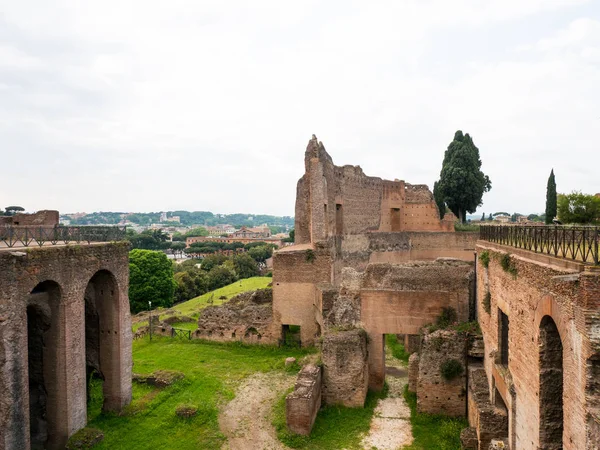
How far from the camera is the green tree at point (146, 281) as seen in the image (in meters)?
36.6

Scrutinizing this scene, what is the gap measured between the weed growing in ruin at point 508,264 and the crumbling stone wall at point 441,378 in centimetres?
401

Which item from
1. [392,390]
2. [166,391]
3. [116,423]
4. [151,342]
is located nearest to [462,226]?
[392,390]

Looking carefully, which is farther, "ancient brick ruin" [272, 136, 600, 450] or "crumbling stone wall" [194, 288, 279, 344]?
"crumbling stone wall" [194, 288, 279, 344]

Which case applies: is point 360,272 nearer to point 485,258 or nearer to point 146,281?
point 485,258

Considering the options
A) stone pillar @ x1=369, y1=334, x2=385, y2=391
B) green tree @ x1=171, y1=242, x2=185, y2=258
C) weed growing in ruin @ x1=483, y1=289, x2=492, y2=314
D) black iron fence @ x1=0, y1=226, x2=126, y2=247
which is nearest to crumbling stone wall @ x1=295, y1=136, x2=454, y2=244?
stone pillar @ x1=369, y1=334, x2=385, y2=391

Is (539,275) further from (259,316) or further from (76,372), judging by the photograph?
(259,316)

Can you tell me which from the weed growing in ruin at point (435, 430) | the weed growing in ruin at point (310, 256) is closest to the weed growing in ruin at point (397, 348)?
the weed growing in ruin at point (435, 430)

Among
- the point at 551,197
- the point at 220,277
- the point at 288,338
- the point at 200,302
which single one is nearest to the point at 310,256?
the point at 288,338

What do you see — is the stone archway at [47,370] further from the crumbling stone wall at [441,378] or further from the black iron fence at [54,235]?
the crumbling stone wall at [441,378]

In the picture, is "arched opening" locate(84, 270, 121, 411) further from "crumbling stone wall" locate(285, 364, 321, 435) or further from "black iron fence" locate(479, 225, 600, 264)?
"black iron fence" locate(479, 225, 600, 264)

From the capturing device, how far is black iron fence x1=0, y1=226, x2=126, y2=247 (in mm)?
11438

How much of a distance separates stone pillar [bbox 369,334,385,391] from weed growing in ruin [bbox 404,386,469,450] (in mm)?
1604

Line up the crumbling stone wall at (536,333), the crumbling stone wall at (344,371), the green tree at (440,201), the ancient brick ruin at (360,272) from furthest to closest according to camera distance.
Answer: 1. the green tree at (440,201)
2. the ancient brick ruin at (360,272)
3. the crumbling stone wall at (344,371)
4. the crumbling stone wall at (536,333)

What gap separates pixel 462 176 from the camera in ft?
126
